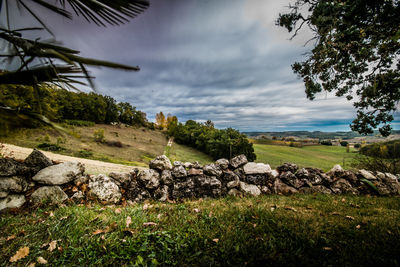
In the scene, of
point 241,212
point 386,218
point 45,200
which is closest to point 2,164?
point 45,200

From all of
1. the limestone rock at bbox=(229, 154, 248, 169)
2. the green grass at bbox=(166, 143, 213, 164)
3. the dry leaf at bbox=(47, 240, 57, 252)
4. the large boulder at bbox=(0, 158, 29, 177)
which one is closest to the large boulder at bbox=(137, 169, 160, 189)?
the dry leaf at bbox=(47, 240, 57, 252)

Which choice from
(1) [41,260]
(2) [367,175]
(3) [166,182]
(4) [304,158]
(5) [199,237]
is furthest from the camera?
(4) [304,158]

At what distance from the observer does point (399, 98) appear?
214 inches

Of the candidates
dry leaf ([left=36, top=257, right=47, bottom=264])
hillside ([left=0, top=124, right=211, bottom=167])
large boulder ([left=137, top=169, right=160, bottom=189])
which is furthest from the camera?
large boulder ([left=137, top=169, right=160, bottom=189])

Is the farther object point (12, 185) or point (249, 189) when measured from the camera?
point (249, 189)

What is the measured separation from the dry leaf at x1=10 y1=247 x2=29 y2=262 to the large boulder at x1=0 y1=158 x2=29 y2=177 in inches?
85.1

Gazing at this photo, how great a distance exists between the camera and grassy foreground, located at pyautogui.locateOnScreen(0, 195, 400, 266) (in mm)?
1678

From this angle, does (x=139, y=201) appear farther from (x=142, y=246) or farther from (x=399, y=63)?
(x=399, y=63)

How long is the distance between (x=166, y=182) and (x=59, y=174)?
255 centimetres

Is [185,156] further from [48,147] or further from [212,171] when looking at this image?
[212,171]

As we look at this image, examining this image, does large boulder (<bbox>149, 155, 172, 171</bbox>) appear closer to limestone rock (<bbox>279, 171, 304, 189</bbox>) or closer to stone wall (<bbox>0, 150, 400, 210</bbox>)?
stone wall (<bbox>0, 150, 400, 210</bbox>)

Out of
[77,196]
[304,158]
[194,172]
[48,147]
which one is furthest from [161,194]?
[304,158]

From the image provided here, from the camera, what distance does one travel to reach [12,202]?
286 centimetres

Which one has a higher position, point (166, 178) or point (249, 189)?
point (166, 178)
